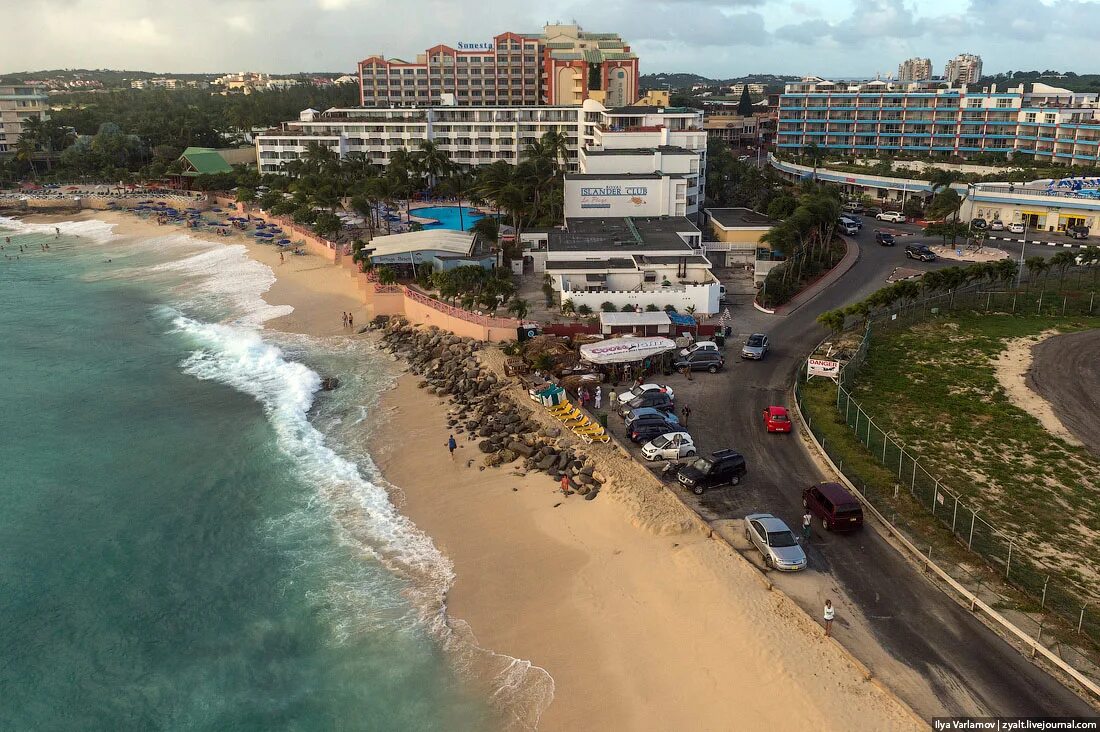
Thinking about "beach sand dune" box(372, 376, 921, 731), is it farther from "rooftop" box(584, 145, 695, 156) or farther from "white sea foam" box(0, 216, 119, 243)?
"white sea foam" box(0, 216, 119, 243)

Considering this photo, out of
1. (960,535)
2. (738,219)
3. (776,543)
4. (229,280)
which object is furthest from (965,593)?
(229,280)

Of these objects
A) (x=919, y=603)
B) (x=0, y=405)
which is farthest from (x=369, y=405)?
(x=919, y=603)

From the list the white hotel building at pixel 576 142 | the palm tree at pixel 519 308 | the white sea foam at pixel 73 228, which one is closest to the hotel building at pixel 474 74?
the white hotel building at pixel 576 142

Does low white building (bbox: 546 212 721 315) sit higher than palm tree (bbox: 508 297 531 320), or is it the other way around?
low white building (bbox: 546 212 721 315)

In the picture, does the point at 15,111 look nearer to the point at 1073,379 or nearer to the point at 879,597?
the point at 1073,379

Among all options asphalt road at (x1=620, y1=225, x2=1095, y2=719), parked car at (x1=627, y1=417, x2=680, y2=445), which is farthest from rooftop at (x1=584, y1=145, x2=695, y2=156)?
parked car at (x1=627, y1=417, x2=680, y2=445)
